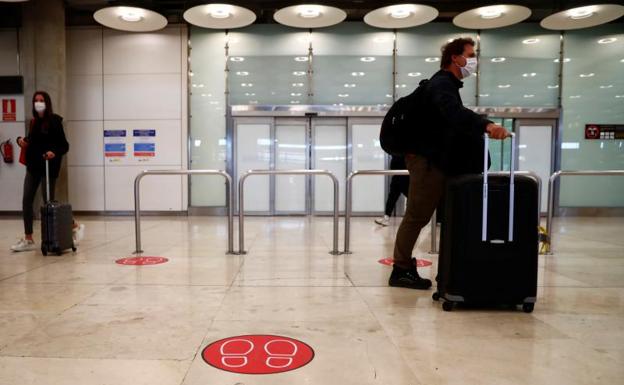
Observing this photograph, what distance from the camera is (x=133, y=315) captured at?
2.18 meters

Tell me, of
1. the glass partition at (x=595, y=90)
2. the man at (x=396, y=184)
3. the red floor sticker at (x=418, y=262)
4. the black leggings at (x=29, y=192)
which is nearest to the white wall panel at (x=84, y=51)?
the black leggings at (x=29, y=192)

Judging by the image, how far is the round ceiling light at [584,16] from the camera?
6.66 metres

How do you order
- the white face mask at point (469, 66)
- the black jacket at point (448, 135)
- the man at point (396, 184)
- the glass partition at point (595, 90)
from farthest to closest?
1. the glass partition at point (595, 90)
2. the man at point (396, 184)
3. the white face mask at point (469, 66)
4. the black jacket at point (448, 135)

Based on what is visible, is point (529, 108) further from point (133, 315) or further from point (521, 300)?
point (133, 315)

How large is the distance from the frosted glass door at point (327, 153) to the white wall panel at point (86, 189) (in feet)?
14.7

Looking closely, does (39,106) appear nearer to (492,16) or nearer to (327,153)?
(327,153)

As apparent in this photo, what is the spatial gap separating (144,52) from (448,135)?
771 cm

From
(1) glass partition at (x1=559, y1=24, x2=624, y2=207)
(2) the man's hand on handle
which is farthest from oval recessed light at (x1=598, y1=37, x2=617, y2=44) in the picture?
(2) the man's hand on handle

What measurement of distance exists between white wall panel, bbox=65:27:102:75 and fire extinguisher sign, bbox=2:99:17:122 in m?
1.20

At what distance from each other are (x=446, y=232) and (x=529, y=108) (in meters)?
7.36

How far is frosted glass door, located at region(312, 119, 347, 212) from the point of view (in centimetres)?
859

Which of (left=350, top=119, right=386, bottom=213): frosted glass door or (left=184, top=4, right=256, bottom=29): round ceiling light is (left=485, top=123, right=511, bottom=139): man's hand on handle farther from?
(left=350, top=119, right=386, bottom=213): frosted glass door

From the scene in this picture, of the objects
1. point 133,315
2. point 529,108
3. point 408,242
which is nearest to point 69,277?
point 133,315

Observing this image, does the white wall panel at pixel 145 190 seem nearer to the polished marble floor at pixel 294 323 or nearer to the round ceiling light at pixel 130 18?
the round ceiling light at pixel 130 18
